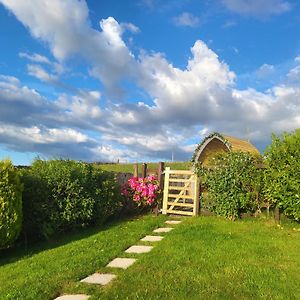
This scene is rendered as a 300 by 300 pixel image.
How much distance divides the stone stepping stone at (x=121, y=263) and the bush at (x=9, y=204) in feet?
9.14

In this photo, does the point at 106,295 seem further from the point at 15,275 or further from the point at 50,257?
the point at 50,257

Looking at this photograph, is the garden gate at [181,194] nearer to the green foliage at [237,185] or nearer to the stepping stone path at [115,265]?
the green foliage at [237,185]

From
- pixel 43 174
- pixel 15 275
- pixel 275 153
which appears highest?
pixel 275 153

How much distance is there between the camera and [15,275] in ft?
23.8

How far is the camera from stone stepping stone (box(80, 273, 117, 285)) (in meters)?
6.43

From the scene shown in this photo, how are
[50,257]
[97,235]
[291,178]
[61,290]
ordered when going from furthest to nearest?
[291,178] < [97,235] < [50,257] < [61,290]

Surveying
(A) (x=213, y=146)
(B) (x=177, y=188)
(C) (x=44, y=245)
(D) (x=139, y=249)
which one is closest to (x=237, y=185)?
(B) (x=177, y=188)

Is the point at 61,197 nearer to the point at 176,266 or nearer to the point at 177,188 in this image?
the point at 176,266

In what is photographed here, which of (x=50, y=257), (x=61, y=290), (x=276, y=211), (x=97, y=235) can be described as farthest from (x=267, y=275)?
(x=276, y=211)

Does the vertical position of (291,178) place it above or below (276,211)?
above

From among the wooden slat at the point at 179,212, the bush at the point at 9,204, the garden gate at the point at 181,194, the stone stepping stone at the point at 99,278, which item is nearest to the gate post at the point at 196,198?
the garden gate at the point at 181,194

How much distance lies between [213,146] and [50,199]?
903 centimetres

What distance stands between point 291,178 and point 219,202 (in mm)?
2636

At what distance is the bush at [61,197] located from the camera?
33.6ft
